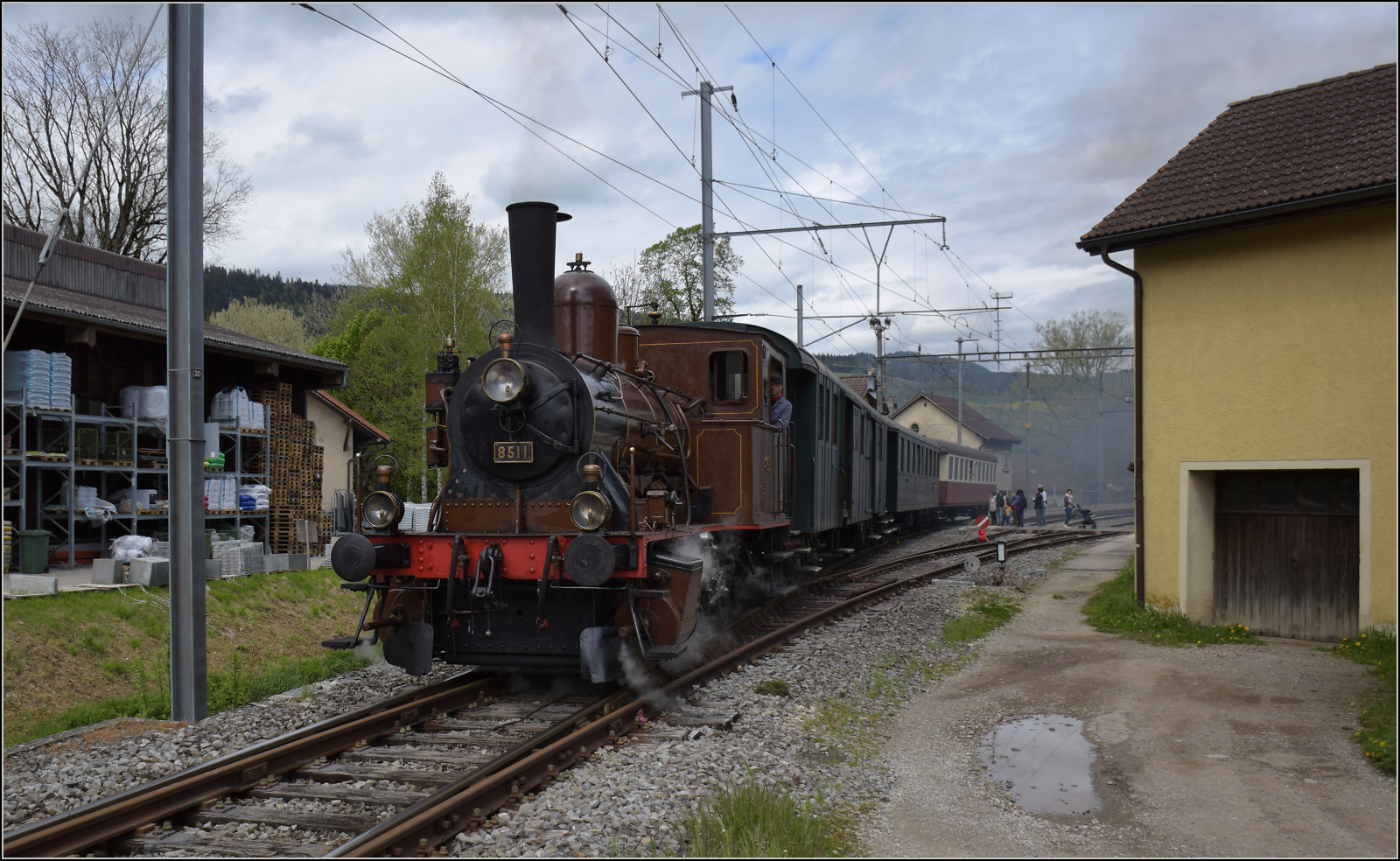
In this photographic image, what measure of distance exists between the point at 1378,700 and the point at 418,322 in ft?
90.5

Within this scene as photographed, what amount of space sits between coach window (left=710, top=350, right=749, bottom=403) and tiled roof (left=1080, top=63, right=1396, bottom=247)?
4596 mm

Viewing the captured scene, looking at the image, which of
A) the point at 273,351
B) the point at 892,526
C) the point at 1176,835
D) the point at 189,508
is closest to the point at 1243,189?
the point at 1176,835

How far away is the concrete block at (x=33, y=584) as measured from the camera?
9.82 metres

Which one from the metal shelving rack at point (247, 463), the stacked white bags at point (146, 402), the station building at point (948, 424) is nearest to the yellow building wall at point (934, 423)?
the station building at point (948, 424)

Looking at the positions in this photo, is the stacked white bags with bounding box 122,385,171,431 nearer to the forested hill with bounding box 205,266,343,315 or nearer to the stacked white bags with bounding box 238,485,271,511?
the stacked white bags with bounding box 238,485,271,511

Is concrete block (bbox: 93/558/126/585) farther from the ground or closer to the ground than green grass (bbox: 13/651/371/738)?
farther from the ground

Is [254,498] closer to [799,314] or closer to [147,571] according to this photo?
[147,571]

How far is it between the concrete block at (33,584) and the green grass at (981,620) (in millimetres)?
9696

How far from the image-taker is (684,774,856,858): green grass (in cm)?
456

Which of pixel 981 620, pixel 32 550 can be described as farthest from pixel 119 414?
pixel 981 620

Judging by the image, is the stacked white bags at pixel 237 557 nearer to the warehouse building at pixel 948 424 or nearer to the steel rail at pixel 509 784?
the steel rail at pixel 509 784

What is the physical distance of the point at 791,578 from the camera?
13.2 metres

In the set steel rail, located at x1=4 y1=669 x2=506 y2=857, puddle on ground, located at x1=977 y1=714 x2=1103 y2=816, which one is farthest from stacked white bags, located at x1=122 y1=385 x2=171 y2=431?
puddle on ground, located at x1=977 y1=714 x2=1103 y2=816

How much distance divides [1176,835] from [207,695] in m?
7.09
